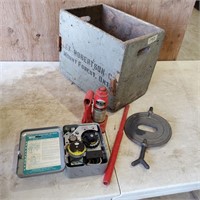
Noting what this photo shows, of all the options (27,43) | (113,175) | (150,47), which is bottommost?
(113,175)

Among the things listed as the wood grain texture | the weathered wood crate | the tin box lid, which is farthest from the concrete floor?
the tin box lid

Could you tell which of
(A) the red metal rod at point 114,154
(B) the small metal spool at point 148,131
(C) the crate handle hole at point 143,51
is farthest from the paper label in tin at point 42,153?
(C) the crate handle hole at point 143,51

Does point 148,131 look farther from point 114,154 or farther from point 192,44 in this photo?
point 192,44

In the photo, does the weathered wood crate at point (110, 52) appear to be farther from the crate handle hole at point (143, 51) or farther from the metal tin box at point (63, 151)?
the metal tin box at point (63, 151)

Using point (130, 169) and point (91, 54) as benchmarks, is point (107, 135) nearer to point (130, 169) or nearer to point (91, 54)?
point (130, 169)

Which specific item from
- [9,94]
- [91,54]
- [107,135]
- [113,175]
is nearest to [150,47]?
[91,54]

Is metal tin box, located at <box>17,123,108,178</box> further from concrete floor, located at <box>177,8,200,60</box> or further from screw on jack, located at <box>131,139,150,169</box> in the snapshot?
concrete floor, located at <box>177,8,200,60</box>

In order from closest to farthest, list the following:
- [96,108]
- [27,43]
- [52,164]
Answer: [52,164], [96,108], [27,43]

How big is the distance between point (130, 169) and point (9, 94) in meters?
0.53

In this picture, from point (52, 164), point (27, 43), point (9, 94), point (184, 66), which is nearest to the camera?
point (52, 164)

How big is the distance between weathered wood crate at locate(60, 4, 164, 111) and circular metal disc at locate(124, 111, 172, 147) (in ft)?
0.29

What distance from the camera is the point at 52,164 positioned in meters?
0.61

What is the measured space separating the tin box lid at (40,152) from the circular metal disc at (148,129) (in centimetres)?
24

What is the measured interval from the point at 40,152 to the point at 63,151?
7cm
